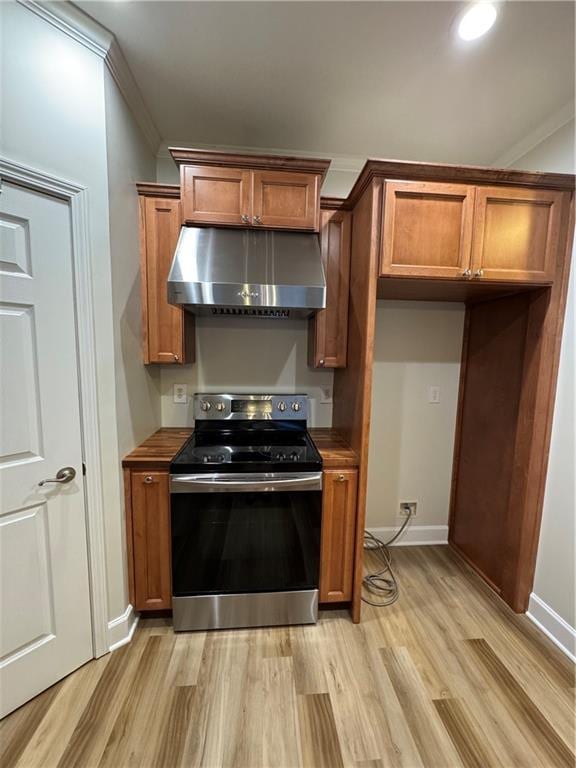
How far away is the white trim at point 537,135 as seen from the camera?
171 cm

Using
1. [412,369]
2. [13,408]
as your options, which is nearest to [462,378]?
[412,369]

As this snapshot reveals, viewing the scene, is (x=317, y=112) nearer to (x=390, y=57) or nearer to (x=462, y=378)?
(x=390, y=57)

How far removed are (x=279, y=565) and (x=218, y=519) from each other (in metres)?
0.43

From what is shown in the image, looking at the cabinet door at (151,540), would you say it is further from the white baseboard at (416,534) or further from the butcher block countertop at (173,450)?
the white baseboard at (416,534)

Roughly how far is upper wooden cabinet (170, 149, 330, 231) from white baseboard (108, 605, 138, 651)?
2142 millimetres

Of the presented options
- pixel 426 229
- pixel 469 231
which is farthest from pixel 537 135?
pixel 426 229

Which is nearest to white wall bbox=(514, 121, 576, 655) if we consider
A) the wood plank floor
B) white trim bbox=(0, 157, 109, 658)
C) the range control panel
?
the wood plank floor

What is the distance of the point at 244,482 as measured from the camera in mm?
1624

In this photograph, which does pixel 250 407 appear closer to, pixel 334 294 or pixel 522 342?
pixel 334 294

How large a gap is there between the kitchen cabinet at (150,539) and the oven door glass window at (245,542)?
0.24 feet

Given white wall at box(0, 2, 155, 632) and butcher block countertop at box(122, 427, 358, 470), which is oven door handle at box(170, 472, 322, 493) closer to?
butcher block countertop at box(122, 427, 358, 470)

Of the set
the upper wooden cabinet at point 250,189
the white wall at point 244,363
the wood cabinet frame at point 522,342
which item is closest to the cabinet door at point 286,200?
the upper wooden cabinet at point 250,189

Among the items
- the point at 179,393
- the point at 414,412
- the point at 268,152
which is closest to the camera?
the point at 268,152

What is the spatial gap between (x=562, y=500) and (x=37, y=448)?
260 centimetres
